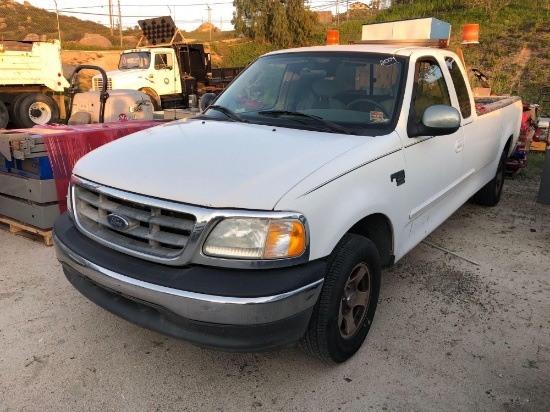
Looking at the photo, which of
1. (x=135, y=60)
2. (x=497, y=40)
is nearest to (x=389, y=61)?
(x=135, y=60)

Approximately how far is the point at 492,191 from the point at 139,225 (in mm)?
4625

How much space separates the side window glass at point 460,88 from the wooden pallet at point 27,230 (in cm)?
397

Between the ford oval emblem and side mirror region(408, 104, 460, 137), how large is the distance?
1.90 m

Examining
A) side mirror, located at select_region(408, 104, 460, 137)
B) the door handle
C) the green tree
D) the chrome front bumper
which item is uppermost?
the green tree

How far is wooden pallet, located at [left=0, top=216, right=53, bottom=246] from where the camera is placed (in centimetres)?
455

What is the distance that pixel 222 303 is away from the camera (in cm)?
210

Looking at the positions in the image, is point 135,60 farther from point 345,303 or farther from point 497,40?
point 497,40

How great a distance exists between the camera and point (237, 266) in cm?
220

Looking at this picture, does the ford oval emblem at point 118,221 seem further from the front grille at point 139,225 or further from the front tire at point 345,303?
the front tire at point 345,303

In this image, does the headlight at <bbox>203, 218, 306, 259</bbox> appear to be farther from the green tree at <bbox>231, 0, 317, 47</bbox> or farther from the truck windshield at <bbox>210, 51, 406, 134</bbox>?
the green tree at <bbox>231, 0, 317, 47</bbox>

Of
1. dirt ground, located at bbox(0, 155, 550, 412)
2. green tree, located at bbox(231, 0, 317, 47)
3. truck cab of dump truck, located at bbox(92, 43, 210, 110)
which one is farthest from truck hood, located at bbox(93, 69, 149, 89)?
green tree, located at bbox(231, 0, 317, 47)

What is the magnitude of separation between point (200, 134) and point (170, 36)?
53.3ft

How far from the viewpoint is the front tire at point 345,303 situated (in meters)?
2.47

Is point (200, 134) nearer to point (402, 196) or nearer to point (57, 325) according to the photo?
point (402, 196)
